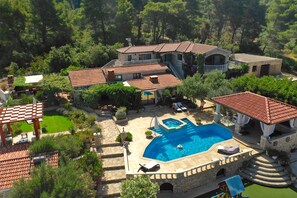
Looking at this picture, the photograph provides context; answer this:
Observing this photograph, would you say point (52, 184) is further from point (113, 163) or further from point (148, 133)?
Result: point (148, 133)

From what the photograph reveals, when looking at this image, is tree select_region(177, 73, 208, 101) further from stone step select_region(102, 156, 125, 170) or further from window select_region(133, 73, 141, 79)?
stone step select_region(102, 156, 125, 170)

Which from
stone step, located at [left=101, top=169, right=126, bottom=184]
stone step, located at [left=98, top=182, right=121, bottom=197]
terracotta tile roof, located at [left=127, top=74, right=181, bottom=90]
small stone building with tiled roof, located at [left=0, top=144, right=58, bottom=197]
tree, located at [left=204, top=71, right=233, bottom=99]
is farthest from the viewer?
terracotta tile roof, located at [left=127, top=74, right=181, bottom=90]

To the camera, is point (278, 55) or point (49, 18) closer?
point (49, 18)

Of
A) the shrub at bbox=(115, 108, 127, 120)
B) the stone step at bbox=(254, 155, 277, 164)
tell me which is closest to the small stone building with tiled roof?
the shrub at bbox=(115, 108, 127, 120)

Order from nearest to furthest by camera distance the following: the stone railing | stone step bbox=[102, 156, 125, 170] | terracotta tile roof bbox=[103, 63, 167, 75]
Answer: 1. the stone railing
2. stone step bbox=[102, 156, 125, 170]
3. terracotta tile roof bbox=[103, 63, 167, 75]

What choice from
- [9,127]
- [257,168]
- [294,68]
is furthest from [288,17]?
[9,127]

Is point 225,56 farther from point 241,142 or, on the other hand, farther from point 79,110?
point 79,110

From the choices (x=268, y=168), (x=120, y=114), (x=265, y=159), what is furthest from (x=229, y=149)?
(x=120, y=114)
